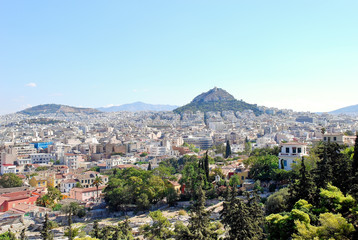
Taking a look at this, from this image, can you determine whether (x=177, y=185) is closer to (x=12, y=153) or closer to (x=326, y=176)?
(x=326, y=176)

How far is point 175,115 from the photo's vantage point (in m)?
183

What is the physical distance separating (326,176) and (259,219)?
4.68 metres

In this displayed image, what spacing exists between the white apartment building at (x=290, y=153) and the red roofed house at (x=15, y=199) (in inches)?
957

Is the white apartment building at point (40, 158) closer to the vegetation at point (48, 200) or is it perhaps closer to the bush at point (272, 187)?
the vegetation at point (48, 200)

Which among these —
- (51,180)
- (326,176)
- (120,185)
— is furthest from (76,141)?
(326,176)

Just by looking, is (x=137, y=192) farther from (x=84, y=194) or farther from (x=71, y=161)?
(x=71, y=161)

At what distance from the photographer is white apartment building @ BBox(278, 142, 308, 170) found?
27.5 meters

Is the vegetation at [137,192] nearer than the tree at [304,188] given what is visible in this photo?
No

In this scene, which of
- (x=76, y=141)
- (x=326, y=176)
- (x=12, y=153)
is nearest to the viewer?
(x=326, y=176)

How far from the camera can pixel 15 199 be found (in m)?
32.8

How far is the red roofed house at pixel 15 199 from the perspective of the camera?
32.0 meters

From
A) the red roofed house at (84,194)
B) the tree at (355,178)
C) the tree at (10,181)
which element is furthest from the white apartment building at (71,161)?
the tree at (355,178)

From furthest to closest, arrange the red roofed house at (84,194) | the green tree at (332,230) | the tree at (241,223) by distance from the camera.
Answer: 1. the red roofed house at (84,194)
2. the tree at (241,223)
3. the green tree at (332,230)

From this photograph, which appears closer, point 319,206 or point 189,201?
point 319,206
